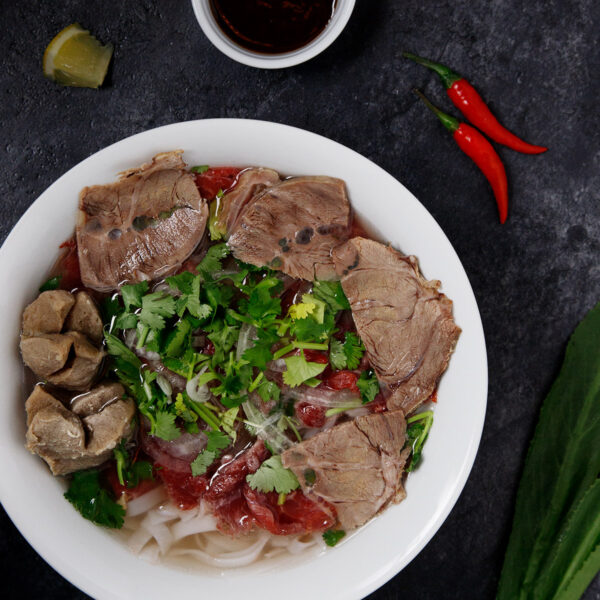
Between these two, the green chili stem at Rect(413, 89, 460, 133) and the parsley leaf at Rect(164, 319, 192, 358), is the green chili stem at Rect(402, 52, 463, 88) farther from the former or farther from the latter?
the parsley leaf at Rect(164, 319, 192, 358)

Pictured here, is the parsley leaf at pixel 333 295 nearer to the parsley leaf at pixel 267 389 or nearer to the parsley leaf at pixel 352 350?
the parsley leaf at pixel 352 350

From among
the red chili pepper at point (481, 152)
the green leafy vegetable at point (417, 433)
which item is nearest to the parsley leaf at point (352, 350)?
the green leafy vegetable at point (417, 433)

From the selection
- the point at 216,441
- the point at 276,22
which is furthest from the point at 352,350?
the point at 276,22

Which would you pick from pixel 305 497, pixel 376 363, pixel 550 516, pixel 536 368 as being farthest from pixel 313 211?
pixel 550 516

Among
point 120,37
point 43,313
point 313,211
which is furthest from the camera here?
point 120,37

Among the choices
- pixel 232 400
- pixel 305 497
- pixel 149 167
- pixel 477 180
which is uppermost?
pixel 149 167

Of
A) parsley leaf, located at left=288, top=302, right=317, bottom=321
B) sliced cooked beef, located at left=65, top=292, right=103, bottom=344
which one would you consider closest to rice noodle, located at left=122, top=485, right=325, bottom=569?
sliced cooked beef, located at left=65, top=292, right=103, bottom=344

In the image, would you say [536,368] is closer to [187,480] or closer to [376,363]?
[376,363]
